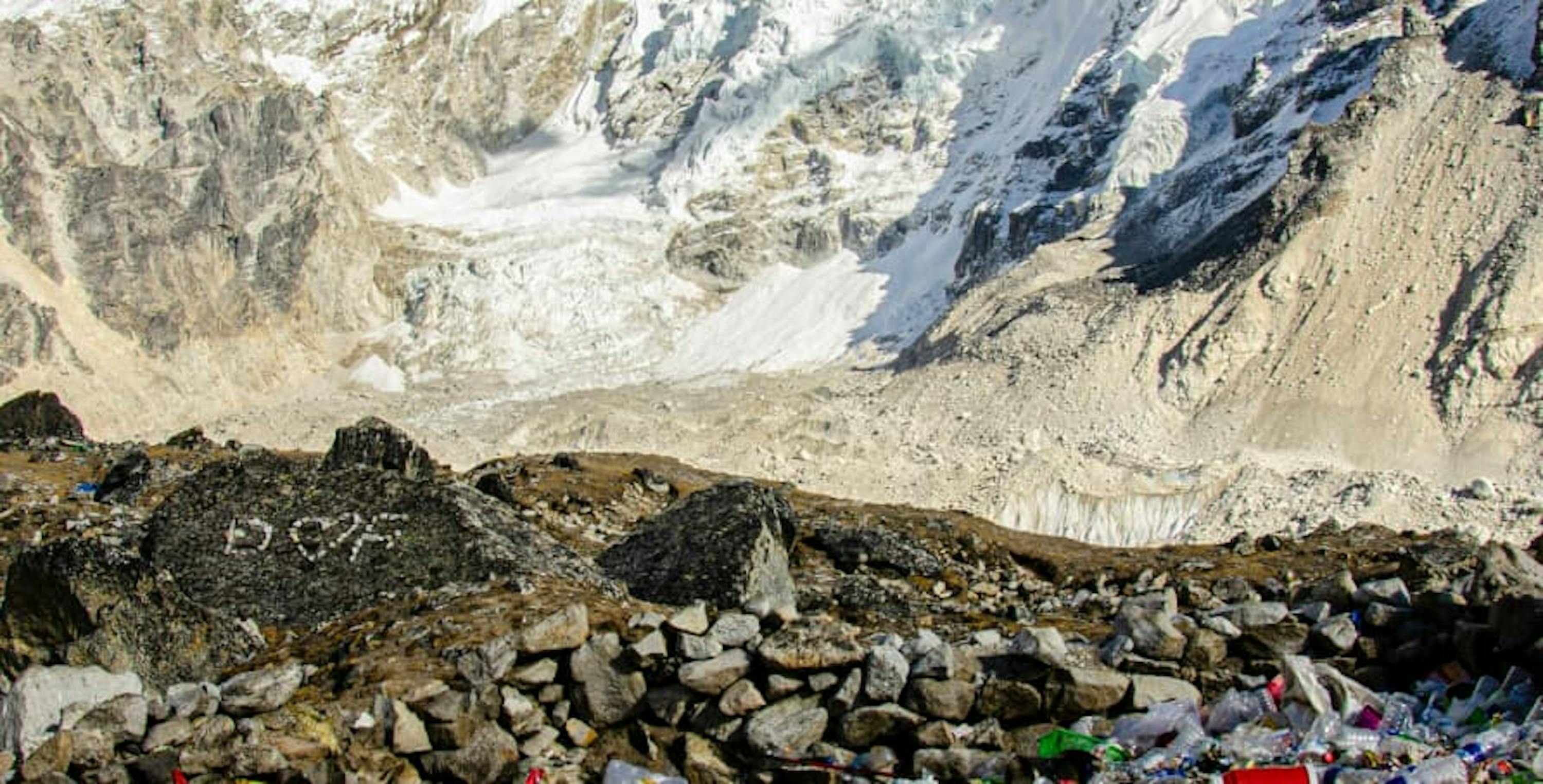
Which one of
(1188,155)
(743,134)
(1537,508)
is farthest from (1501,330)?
(743,134)

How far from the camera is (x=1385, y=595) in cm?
1034

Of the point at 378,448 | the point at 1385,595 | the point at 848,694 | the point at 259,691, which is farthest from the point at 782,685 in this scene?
the point at 378,448

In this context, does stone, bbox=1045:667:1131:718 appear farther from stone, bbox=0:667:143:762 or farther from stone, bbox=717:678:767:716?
stone, bbox=0:667:143:762

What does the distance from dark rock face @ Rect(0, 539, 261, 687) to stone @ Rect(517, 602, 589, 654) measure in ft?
10.2

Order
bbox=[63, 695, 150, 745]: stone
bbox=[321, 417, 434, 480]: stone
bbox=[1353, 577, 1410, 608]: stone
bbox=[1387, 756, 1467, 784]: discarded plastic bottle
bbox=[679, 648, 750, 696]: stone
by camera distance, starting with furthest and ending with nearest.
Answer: bbox=[321, 417, 434, 480]: stone, bbox=[1353, 577, 1410, 608]: stone, bbox=[679, 648, 750, 696]: stone, bbox=[63, 695, 150, 745]: stone, bbox=[1387, 756, 1467, 784]: discarded plastic bottle

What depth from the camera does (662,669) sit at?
9.81 m

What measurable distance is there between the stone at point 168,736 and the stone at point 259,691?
416 millimetres

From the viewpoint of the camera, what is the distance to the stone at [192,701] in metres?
9.34

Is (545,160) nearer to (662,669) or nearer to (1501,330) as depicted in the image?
(1501,330)

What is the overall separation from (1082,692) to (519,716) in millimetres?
3933

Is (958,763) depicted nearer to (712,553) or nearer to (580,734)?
(580,734)

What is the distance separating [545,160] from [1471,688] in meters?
149

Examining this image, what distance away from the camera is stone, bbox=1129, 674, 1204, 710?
29.9ft

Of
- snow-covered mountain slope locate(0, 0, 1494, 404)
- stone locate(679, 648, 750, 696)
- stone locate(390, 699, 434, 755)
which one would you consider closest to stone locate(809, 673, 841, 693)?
stone locate(679, 648, 750, 696)
